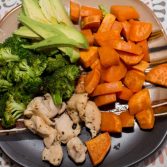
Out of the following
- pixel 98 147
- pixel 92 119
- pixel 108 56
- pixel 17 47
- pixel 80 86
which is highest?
pixel 17 47

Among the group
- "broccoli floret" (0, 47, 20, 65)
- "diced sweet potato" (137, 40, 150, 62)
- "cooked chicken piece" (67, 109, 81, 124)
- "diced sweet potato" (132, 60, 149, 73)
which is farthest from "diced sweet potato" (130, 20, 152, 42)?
"broccoli floret" (0, 47, 20, 65)

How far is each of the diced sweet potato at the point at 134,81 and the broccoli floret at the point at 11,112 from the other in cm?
52

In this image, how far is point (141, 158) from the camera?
200cm

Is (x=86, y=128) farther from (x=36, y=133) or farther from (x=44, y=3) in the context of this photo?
(x=44, y=3)

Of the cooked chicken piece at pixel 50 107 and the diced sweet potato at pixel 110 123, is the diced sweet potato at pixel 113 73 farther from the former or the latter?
the cooked chicken piece at pixel 50 107

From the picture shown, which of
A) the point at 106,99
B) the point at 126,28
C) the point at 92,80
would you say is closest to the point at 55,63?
the point at 92,80

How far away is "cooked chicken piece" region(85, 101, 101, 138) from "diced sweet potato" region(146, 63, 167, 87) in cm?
31

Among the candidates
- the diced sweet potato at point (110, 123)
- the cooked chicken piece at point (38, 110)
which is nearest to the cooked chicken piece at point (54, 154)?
the cooked chicken piece at point (38, 110)

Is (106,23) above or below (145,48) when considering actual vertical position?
above

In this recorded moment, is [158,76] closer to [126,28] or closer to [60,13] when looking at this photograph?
[126,28]

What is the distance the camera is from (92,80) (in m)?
2.04

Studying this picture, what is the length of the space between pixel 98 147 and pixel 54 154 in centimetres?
21

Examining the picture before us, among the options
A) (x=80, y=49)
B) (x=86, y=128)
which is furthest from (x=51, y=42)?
(x=86, y=128)

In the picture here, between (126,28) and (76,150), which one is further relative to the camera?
(126,28)
